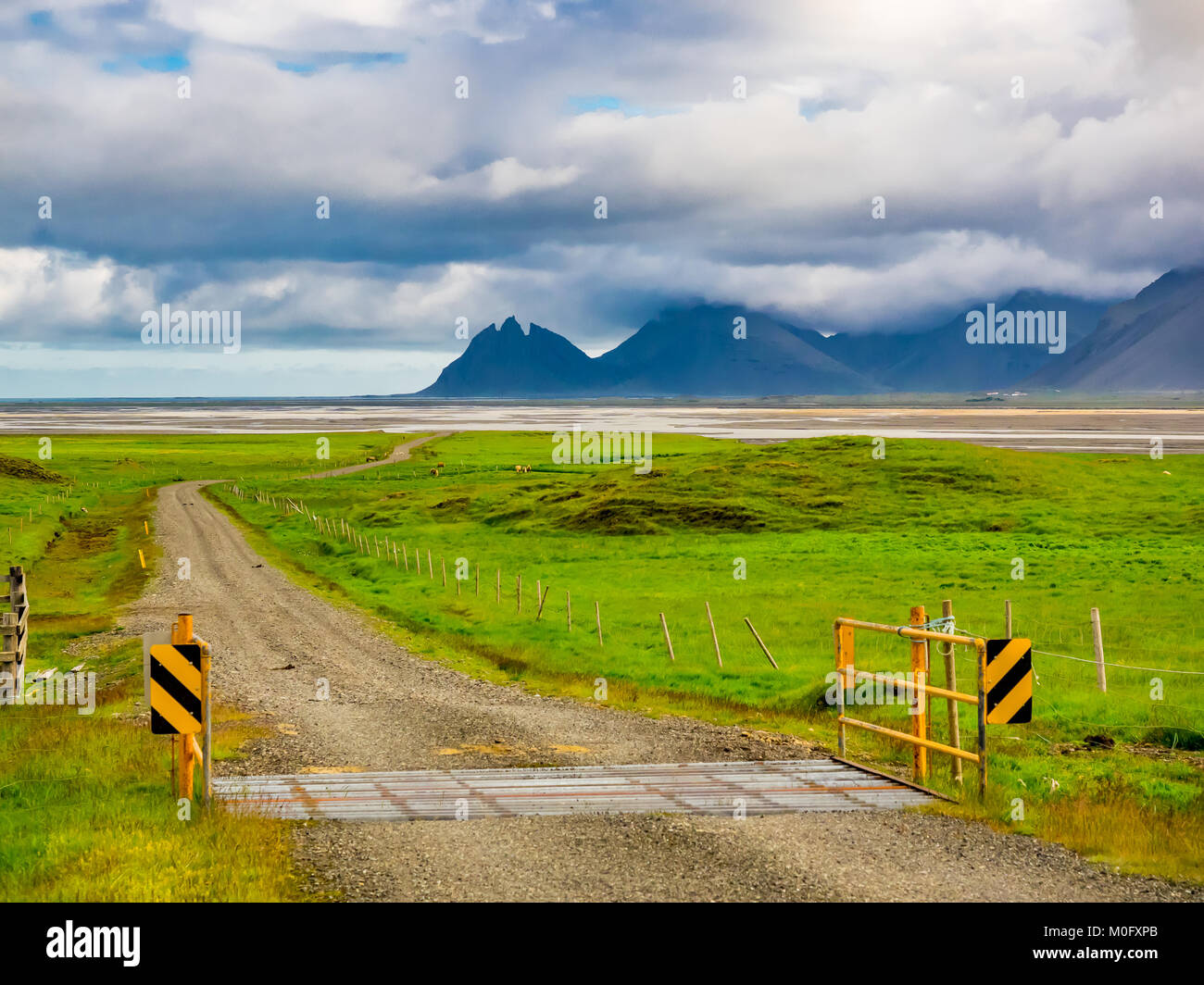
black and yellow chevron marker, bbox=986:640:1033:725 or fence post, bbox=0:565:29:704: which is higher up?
black and yellow chevron marker, bbox=986:640:1033:725

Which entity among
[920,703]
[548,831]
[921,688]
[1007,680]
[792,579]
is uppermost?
[1007,680]

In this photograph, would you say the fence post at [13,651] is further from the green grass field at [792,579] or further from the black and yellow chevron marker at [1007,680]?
the black and yellow chevron marker at [1007,680]

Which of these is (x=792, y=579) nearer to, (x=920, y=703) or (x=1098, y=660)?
(x=1098, y=660)

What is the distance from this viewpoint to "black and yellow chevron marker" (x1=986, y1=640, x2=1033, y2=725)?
16.4m

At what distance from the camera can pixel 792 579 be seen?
51469mm

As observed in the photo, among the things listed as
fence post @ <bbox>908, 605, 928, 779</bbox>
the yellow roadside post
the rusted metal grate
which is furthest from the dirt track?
fence post @ <bbox>908, 605, 928, 779</bbox>

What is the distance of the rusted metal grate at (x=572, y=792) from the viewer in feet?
52.1

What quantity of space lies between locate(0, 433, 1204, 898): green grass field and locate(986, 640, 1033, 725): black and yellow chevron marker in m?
1.34

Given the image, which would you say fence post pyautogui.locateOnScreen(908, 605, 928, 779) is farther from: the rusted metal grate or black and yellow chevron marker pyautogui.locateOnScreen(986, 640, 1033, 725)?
black and yellow chevron marker pyautogui.locateOnScreen(986, 640, 1033, 725)

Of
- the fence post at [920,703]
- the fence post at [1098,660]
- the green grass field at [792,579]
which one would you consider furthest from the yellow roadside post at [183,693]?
the fence post at [1098,660]

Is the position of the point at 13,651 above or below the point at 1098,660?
above

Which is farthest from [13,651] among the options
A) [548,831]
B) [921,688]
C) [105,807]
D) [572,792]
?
[921,688]

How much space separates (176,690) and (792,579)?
128 feet
